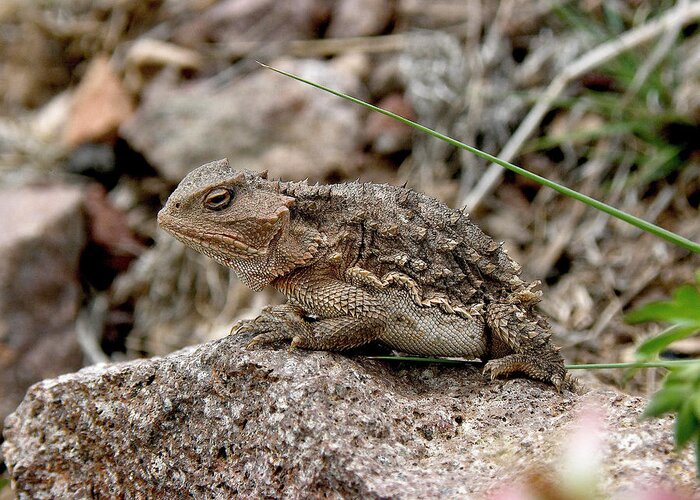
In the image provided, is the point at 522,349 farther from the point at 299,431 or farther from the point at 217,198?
the point at 217,198

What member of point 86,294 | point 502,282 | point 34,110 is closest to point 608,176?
point 502,282

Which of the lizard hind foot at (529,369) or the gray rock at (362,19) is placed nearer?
the lizard hind foot at (529,369)

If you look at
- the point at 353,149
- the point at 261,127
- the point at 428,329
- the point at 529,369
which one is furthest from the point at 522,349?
the point at 261,127

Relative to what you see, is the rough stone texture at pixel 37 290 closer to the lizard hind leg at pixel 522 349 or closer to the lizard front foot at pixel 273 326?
the lizard front foot at pixel 273 326

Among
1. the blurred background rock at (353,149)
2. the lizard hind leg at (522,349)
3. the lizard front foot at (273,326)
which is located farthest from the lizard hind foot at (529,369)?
the blurred background rock at (353,149)

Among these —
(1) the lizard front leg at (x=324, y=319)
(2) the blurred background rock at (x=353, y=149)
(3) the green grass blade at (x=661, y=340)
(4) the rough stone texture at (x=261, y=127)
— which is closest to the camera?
(3) the green grass blade at (x=661, y=340)

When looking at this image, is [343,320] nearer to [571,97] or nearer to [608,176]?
[608,176]

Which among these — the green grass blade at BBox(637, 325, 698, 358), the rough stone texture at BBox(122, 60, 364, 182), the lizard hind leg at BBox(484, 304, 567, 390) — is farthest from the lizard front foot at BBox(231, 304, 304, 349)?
the rough stone texture at BBox(122, 60, 364, 182)

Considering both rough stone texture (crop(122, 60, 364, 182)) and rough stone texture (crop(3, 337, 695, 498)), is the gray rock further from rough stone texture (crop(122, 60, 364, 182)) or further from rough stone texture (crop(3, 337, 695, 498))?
rough stone texture (crop(3, 337, 695, 498))
